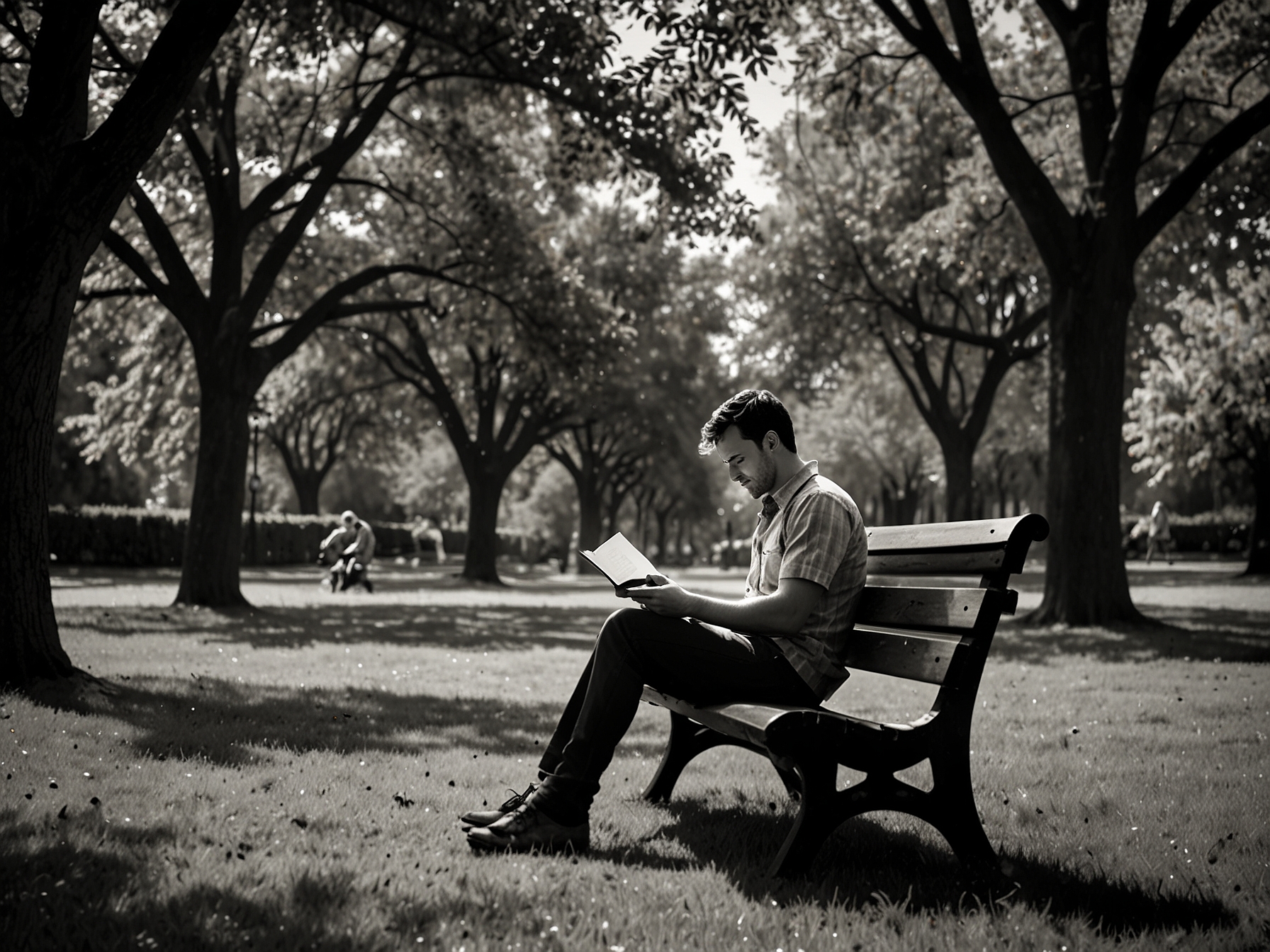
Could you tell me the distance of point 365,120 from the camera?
15.5m

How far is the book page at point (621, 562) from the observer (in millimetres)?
3963

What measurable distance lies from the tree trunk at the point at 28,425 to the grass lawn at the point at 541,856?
474 mm

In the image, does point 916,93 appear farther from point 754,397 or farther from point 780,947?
point 780,947

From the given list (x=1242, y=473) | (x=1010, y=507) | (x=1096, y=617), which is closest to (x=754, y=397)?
(x=1096, y=617)

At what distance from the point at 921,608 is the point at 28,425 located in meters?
5.50

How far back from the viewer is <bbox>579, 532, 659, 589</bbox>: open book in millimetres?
3947

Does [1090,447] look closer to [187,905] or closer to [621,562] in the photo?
[621,562]

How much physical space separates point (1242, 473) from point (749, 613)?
45.4 metres

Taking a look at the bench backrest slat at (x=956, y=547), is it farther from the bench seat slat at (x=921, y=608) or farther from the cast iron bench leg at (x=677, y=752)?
the cast iron bench leg at (x=677, y=752)

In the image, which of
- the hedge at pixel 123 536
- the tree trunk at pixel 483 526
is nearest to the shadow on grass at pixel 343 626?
the hedge at pixel 123 536

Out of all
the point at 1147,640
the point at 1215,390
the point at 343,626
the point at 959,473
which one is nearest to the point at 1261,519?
the point at 1215,390

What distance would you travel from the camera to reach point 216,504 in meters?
14.9

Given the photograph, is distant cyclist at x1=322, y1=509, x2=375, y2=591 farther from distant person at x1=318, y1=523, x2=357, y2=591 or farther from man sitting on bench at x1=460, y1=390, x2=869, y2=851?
man sitting on bench at x1=460, y1=390, x2=869, y2=851

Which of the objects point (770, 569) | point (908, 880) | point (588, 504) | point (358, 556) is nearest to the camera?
point (908, 880)
